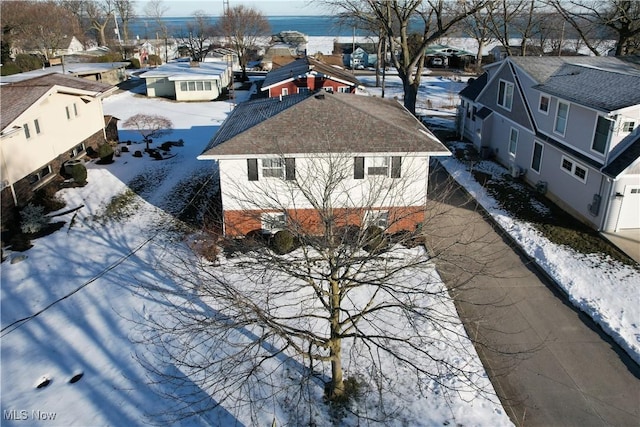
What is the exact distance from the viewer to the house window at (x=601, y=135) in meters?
19.4

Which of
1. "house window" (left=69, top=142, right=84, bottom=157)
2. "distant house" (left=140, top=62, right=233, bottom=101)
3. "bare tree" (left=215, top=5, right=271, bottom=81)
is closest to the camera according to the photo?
"house window" (left=69, top=142, right=84, bottom=157)

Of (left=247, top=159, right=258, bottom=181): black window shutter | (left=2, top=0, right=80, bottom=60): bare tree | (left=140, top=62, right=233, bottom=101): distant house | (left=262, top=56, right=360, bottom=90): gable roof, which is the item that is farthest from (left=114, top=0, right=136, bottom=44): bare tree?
(left=247, top=159, right=258, bottom=181): black window shutter

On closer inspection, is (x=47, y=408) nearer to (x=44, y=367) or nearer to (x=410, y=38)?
(x=44, y=367)

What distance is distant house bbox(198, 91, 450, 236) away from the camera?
18.5 metres

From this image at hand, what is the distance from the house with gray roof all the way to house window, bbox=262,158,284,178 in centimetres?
1260

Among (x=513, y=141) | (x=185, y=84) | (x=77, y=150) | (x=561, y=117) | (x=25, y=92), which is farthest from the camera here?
(x=185, y=84)

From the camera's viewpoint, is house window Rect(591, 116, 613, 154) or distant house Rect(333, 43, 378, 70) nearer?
house window Rect(591, 116, 613, 154)

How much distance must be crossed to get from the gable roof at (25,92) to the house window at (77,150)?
3.07m

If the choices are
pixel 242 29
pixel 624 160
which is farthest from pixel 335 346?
pixel 242 29

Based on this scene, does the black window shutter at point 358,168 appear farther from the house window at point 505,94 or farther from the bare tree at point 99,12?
the bare tree at point 99,12

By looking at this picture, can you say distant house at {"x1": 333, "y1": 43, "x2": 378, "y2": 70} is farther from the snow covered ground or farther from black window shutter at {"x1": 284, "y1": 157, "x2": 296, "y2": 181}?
black window shutter at {"x1": 284, "y1": 157, "x2": 296, "y2": 181}

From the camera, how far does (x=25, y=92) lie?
24391 millimetres

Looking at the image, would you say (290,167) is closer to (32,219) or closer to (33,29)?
(32,219)

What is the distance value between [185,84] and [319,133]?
3511 cm
